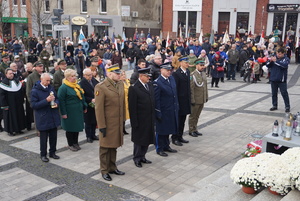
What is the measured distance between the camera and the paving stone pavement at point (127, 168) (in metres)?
5.52

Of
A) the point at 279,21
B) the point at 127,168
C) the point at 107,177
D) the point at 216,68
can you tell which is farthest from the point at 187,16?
the point at 107,177

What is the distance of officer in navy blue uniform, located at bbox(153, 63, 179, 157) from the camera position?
6.90 meters

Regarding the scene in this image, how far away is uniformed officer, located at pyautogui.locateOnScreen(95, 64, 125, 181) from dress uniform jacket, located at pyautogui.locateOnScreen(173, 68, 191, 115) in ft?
6.57

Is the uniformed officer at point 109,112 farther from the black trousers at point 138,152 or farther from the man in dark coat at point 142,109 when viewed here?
the black trousers at point 138,152

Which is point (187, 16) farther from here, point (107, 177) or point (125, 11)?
point (107, 177)

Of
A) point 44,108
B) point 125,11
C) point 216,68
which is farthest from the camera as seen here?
point 125,11

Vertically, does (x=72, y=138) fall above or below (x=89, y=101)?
below

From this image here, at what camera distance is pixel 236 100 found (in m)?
12.8

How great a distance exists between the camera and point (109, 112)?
5.80 meters

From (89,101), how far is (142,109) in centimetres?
235

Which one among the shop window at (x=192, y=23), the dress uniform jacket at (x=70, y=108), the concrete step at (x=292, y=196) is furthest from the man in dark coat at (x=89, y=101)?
the shop window at (x=192, y=23)

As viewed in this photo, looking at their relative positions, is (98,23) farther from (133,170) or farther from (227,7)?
(133,170)

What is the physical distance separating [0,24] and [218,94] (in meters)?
17.3

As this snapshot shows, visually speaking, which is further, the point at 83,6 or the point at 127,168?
the point at 83,6
